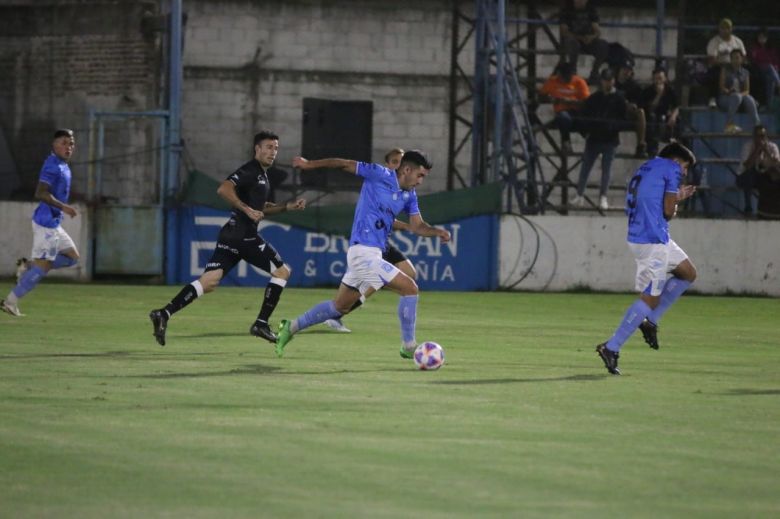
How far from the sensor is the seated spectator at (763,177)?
28.9 metres

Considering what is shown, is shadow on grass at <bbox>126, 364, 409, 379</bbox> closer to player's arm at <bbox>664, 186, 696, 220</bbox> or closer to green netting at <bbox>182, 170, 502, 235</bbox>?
player's arm at <bbox>664, 186, 696, 220</bbox>

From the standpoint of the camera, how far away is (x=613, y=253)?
28.3 metres

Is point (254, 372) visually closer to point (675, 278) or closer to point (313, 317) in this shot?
point (313, 317)

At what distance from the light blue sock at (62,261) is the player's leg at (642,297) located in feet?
27.2

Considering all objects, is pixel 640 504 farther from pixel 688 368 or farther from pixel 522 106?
pixel 522 106

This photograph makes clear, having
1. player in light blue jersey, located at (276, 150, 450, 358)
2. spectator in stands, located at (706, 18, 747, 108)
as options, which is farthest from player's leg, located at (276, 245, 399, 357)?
spectator in stands, located at (706, 18, 747, 108)

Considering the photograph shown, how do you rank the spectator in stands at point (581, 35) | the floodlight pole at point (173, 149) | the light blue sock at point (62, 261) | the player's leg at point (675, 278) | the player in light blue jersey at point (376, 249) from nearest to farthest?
1. the player in light blue jersey at point (376, 249)
2. the player's leg at point (675, 278)
3. the light blue sock at point (62, 261)
4. the floodlight pole at point (173, 149)
5. the spectator in stands at point (581, 35)

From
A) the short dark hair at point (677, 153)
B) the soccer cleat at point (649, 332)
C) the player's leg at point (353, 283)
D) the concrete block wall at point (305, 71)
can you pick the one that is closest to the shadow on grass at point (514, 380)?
the player's leg at point (353, 283)

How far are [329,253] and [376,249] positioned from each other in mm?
13597

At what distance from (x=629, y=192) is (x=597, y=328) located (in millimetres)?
5143

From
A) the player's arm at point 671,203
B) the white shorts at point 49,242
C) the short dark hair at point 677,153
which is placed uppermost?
the short dark hair at point 677,153

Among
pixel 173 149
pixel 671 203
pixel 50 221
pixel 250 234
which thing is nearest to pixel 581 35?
pixel 173 149

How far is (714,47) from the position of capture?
30.5m

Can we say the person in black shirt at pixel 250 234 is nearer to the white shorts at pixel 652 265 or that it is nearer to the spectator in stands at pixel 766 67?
the white shorts at pixel 652 265
